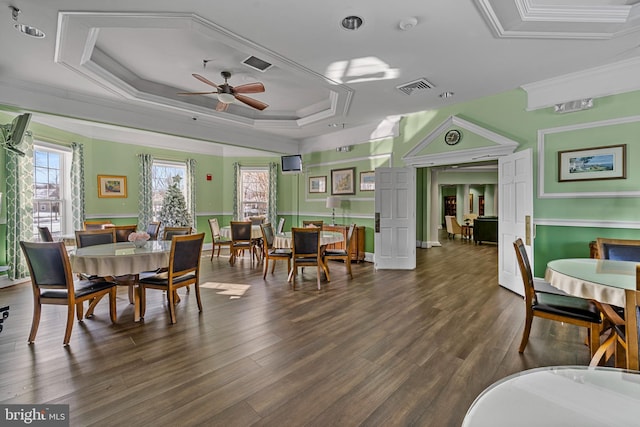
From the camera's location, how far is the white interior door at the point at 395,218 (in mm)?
5816

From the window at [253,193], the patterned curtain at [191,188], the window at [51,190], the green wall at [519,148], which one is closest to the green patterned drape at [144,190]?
the green wall at [519,148]

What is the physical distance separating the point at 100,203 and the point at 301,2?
262 inches

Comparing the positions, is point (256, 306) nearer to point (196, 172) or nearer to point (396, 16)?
point (396, 16)

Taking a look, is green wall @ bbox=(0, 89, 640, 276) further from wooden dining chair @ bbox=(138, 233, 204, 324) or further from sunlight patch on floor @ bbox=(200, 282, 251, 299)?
wooden dining chair @ bbox=(138, 233, 204, 324)

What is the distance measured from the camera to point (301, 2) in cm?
261

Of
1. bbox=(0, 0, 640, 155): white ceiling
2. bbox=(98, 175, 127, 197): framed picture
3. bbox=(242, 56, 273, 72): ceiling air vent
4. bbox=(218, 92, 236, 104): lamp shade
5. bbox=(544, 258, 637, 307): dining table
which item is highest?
bbox=(242, 56, 273, 72): ceiling air vent

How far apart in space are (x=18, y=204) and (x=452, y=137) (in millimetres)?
7657

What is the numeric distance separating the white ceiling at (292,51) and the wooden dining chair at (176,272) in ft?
7.53

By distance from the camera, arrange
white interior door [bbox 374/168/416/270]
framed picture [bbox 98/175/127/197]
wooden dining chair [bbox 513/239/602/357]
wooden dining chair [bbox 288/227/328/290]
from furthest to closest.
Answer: framed picture [bbox 98/175/127/197], white interior door [bbox 374/168/416/270], wooden dining chair [bbox 288/227/328/290], wooden dining chair [bbox 513/239/602/357]

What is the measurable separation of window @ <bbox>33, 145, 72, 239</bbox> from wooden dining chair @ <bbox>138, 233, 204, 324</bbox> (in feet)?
12.8

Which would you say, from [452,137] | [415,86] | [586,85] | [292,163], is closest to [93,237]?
[292,163]

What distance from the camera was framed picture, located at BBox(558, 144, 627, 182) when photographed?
12.2ft

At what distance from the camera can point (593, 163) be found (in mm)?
3891

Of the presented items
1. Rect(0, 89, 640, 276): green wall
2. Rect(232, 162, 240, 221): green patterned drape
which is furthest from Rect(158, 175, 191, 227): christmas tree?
Rect(232, 162, 240, 221): green patterned drape
